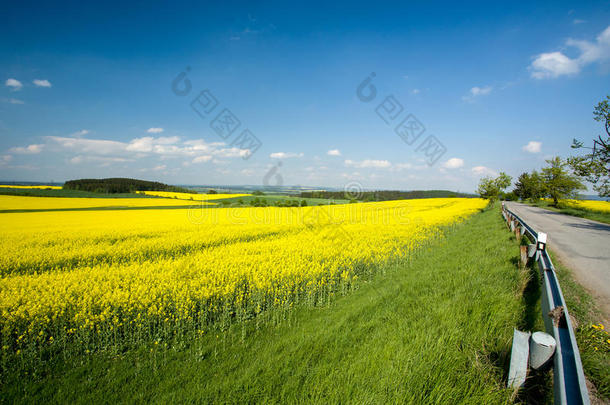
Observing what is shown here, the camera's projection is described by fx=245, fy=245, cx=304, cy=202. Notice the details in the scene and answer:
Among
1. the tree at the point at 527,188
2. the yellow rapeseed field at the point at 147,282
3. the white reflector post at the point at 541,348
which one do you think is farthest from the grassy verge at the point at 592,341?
the tree at the point at 527,188

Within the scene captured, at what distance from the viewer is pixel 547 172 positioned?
4194 centimetres

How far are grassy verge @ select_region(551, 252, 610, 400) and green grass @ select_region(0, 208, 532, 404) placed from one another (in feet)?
2.02

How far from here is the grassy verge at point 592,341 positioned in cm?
260

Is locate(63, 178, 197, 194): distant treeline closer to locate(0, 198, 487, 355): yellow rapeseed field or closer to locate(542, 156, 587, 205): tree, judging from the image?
locate(0, 198, 487, 355): yellow rapeseed field

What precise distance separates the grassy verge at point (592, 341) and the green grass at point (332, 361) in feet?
2.02

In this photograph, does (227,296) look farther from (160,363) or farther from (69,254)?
(69,254)

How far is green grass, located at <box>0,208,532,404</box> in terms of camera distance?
2.51 metres

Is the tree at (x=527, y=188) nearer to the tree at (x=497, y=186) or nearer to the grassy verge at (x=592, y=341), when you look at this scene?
the tree at (x=497, y=186)

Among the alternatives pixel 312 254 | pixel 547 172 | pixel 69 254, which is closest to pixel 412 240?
pixel 312 254

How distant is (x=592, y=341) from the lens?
3078 millimetres

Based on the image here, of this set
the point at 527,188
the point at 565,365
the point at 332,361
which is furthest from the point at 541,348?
the point at 527,188

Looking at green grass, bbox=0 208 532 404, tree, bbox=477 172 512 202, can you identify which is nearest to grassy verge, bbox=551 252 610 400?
green grass, bbox=0 208 532 404

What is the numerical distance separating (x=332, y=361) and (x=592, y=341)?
328cm

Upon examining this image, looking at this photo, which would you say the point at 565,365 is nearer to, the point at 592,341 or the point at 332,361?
the point at 592,341
